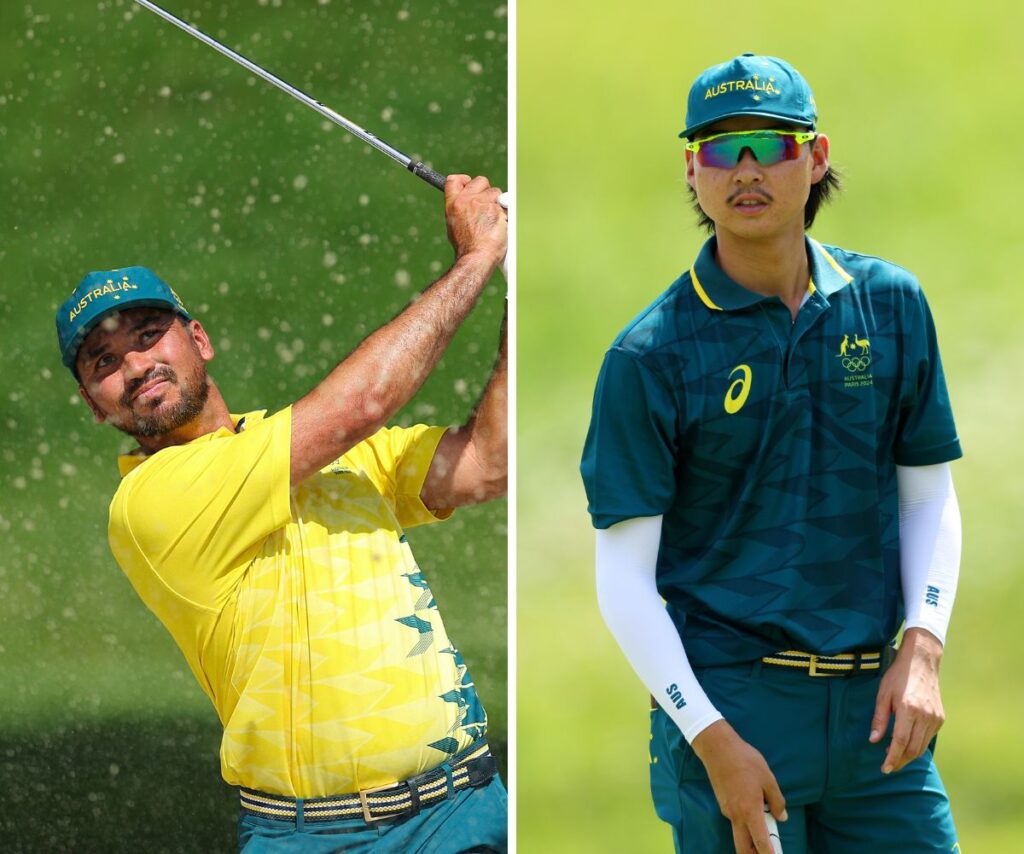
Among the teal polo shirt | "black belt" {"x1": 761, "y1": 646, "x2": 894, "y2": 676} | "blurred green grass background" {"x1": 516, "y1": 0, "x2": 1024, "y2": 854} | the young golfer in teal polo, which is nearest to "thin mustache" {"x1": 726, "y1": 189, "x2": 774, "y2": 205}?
the young golfer in teal polo

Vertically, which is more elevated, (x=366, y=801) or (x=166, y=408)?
(x=166, y=408)

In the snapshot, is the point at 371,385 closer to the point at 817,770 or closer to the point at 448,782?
the point at 448,782

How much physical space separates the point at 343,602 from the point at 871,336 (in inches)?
35.0

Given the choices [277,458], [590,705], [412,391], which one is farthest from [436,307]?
[590,705]

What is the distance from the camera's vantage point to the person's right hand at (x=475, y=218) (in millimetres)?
2553

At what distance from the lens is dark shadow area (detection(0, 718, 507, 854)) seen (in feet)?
9.09

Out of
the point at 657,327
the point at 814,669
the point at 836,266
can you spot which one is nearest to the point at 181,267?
the point at 657,327

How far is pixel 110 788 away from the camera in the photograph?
9.12 feet

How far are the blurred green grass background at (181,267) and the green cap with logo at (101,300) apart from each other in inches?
5.0

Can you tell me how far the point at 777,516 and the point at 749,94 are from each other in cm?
48

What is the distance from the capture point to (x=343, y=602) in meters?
2.45

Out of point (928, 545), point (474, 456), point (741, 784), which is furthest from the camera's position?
point (474, 456)

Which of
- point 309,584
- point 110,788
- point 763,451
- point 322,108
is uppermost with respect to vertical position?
point 322,108

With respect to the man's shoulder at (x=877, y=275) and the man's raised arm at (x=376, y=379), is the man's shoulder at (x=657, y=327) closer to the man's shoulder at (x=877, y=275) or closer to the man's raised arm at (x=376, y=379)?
the man's shoulder at (x=877, y=275)
